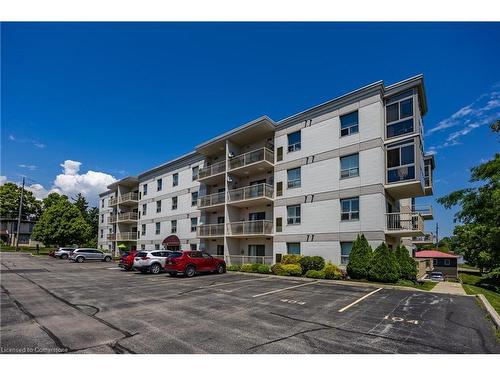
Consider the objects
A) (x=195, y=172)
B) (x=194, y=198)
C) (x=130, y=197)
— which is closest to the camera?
(x=194, y=198)

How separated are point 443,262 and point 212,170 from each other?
38.3 metres

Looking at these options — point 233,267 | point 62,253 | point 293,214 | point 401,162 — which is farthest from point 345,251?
point 62,253

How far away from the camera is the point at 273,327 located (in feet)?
23.6

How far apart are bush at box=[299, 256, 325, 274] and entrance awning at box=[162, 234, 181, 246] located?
16409mm

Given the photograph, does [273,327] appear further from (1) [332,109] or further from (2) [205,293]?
(1) [332,109]

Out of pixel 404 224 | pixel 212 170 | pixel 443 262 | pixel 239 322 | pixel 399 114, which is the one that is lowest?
pixel 443 262

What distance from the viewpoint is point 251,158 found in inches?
990

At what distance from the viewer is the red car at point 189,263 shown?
18703 millimetres

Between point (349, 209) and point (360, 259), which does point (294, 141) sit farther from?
point (360, 259)

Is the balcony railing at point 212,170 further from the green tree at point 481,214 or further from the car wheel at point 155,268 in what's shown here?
the green tree at point 481,214

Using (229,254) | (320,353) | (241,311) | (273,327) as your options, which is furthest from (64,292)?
(229,254)

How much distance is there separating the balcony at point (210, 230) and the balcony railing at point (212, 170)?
16.2 feet

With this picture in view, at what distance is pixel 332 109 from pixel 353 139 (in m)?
3.07

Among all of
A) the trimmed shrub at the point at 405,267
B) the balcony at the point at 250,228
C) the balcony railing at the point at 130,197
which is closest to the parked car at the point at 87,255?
the balcony railing at the point at 130,197
